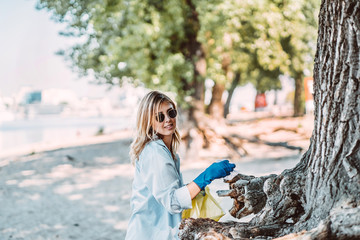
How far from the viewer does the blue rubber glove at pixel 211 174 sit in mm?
2311

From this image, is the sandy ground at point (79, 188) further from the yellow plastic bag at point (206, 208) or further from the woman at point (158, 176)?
the woman at point (158, 176)

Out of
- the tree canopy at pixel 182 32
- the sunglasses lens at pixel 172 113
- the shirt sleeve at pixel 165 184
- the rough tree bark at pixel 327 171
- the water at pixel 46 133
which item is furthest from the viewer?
the water at pixel 46 133

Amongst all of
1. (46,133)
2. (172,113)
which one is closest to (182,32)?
(172,113)

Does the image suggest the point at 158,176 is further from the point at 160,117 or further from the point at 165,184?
the point at 160,117

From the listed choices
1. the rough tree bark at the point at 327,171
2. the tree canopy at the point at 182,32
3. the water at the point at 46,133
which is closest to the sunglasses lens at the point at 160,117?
the rough tree bark at the point at 327,171

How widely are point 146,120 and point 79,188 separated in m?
7.28

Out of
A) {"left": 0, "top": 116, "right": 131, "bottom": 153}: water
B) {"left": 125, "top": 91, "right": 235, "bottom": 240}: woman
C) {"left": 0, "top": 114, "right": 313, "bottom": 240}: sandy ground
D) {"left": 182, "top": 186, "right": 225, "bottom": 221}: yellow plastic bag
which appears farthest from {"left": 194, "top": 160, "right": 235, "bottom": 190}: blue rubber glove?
{"left": 0, "top": 116, "right": 131, "bottom": 153}: water

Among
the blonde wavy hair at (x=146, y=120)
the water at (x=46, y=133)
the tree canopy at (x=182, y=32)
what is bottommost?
the water at (x=46, y=133)

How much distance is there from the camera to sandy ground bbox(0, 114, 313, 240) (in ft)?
20.7

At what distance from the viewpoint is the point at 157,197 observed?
7.59ft

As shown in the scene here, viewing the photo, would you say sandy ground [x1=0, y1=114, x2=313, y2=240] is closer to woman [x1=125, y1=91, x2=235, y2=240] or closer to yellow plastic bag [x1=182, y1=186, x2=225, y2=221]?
yellow plastic bag [x1=182, y1=186, x2=225, y2=221]

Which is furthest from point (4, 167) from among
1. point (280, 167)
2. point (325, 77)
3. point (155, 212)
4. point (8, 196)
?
point (325, 77)

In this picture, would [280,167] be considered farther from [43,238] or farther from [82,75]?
[82,75]

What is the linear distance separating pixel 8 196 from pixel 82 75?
10.5 metres
